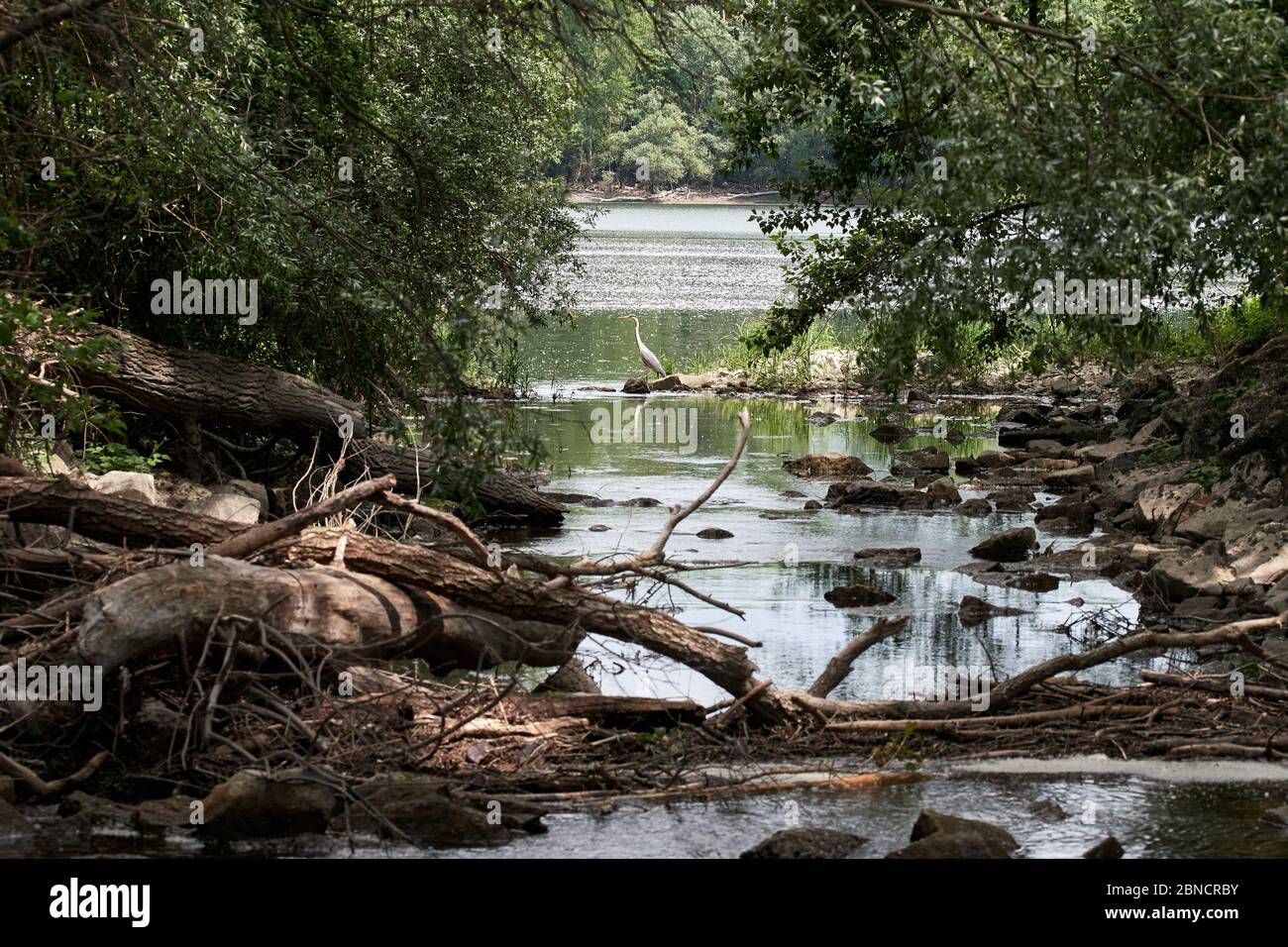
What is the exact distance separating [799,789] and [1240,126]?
4.51m

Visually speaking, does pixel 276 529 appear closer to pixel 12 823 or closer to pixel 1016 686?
pixel 12 823

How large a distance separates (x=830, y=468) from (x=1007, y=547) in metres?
5.77

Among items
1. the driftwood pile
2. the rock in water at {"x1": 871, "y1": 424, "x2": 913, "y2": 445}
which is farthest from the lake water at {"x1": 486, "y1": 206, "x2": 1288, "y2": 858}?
the driftwood pile

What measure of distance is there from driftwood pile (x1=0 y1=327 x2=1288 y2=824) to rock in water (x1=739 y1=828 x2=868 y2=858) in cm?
102

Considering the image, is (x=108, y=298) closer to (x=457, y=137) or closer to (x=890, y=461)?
(x=457, y=137)

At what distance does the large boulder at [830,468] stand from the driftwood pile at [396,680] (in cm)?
1094

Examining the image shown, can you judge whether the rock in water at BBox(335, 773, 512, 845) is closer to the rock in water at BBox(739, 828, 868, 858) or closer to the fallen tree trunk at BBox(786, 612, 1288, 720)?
the rock in water at BBox(739, 828, 868, 858)

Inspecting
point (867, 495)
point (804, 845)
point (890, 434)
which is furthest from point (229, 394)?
point (890, 434)

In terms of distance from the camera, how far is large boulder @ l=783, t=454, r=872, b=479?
20594mm

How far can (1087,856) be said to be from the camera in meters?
7.06

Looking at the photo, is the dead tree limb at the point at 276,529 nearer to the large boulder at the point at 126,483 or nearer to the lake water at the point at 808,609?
the lake water at the point at 808,609

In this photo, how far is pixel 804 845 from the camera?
23.1 feet

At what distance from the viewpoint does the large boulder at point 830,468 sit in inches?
811
